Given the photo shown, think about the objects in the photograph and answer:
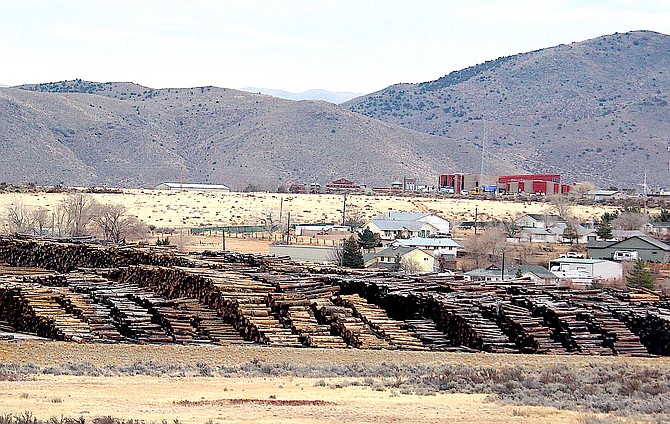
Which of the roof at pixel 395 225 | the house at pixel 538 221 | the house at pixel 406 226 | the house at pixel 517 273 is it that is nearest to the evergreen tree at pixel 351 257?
A: the house at pixel 517 273

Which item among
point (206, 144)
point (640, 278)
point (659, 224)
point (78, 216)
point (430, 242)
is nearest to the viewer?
point (640, 278)

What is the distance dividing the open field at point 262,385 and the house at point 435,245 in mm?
32824

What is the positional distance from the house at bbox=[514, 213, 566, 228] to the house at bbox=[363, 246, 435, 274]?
19588mm

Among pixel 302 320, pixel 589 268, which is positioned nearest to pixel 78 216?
pixel 589 268

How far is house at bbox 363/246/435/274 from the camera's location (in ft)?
176

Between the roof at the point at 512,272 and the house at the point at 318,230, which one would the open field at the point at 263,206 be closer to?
the house at the point at 318,230

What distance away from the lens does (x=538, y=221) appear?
252 feet

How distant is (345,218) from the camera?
8425 cm

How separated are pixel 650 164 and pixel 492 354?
5232 inches

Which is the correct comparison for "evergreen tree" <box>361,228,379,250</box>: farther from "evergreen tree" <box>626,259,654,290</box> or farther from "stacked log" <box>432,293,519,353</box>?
"stacked log" <box>432,293,519,353</box>

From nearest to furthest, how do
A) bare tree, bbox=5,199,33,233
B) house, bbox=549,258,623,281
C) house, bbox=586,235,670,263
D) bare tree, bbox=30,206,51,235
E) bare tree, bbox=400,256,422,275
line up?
house, bbox=549,258,623,281 → bare tree, bbox=400,256,422,275 → house, bbox=586,235,670,263 → bare tree, bbox=5,199,33,233 → bare tree, bbox=30,206,51,235

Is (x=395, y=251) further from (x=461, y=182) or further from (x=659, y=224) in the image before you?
(x=461, y=182)

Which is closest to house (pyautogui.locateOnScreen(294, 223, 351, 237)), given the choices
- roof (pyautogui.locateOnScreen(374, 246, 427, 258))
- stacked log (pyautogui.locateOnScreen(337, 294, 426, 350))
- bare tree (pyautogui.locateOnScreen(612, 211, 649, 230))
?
roof (pyautogui.locateOnScreen(374, 246, 427, 258))

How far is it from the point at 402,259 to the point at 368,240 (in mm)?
6829
